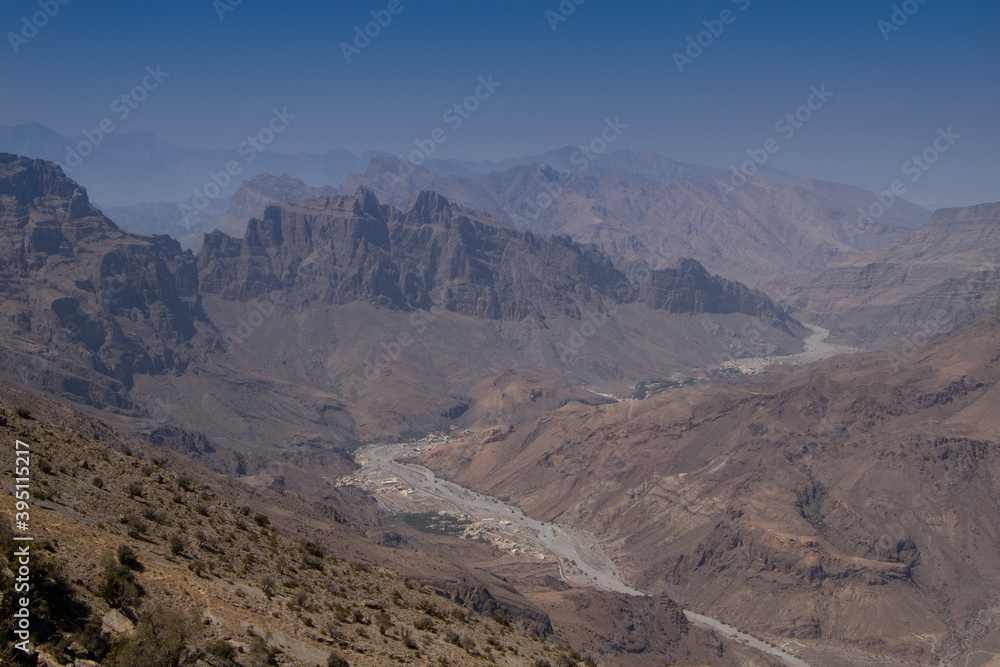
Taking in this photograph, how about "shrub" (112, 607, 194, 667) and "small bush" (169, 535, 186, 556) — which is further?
"small bush" (169, 535, 186, 556)

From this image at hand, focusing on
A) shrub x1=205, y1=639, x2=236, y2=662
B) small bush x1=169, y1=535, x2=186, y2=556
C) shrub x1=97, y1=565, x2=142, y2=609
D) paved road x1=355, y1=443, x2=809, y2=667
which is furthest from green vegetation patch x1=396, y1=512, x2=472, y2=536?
shrub x1=205, y1=639, x2=236, y2=662

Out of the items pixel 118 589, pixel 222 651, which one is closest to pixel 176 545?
pixel 118 589

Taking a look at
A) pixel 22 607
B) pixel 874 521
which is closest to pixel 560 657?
pixel 22 607

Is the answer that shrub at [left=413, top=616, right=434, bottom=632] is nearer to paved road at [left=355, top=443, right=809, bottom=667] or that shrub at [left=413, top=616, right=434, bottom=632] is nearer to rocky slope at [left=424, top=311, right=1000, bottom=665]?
paved road at [left=355, top=443, right=809, bottom=667]

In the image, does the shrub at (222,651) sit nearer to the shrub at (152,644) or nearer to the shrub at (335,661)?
the shrub at (152,644)

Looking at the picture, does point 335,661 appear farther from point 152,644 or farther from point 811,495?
point 811,495

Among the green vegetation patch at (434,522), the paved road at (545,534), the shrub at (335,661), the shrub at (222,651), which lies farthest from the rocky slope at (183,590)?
the green vegetation patch at (434,522)

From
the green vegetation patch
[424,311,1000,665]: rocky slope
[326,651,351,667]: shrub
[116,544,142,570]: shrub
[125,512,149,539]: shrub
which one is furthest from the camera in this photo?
the green vegetation patch

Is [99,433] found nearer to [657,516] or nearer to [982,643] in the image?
[657,516]
